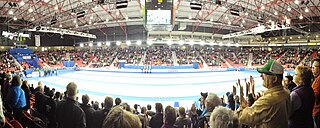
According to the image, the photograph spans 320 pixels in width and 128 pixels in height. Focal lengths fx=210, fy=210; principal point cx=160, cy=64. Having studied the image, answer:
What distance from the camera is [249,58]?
3881cm

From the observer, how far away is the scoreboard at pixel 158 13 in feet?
38.5

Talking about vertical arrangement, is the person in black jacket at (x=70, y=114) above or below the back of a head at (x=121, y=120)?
below

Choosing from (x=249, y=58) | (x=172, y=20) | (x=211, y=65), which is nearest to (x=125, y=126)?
(x=172, y=20)

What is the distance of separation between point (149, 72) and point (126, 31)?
550 inches

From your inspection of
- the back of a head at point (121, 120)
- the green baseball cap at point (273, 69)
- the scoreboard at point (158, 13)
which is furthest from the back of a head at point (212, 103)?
the scoreboard at point (158, 13)

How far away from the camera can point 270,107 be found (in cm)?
188

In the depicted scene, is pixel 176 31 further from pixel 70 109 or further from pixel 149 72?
pixel 70 109

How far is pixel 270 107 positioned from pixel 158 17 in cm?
1065

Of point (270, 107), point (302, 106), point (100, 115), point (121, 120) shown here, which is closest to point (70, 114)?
point (100, 115)

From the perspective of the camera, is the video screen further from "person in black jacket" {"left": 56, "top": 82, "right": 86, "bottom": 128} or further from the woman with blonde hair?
the woman with blonde hair

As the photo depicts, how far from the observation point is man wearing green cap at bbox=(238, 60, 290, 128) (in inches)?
73.7

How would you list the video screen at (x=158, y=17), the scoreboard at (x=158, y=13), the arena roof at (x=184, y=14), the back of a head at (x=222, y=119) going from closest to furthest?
1. the back of a head at (x=222, y=119)
2. the scoreboard at (x=158, y=13)
3. the video screen at (x=158, y=17)
4. the arena roof at (x=184, y=14)

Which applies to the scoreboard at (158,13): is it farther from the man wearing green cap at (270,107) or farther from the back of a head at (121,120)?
the back of a head at (121,120)

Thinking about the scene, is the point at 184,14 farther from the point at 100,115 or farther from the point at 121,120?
the point at 121,120
